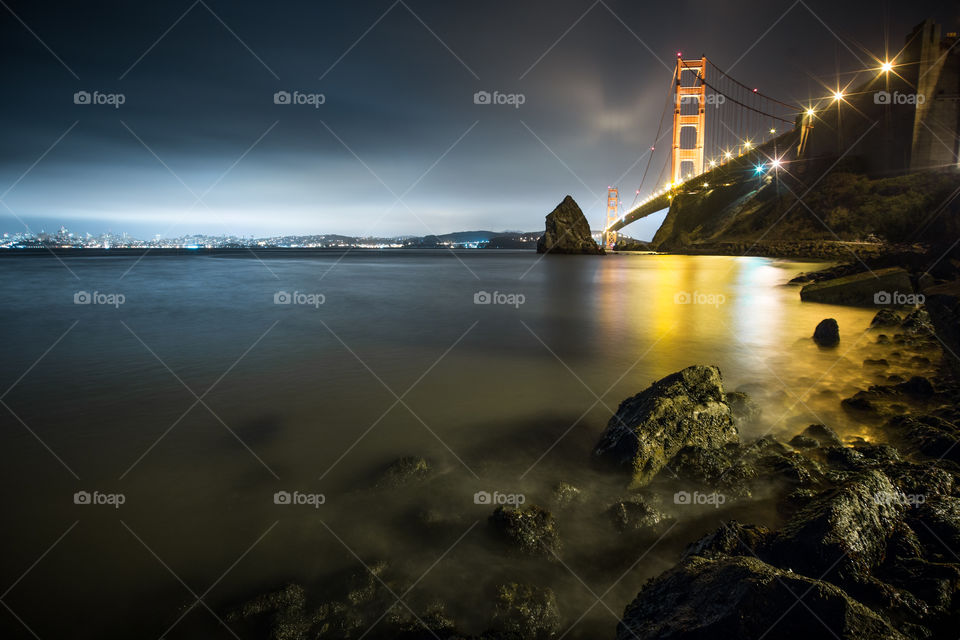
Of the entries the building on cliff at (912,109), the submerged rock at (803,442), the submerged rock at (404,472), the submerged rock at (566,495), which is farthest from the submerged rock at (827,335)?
the building on cliff at (912,109)

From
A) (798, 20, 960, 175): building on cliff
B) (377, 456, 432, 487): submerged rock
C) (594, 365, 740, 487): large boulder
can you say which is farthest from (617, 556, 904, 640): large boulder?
(798, 20, 960, 175): building on cliff

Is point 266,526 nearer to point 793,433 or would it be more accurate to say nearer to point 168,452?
point 168,452

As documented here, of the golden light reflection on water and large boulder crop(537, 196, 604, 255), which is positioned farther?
large boulder crop(537, 196, 604, 255)

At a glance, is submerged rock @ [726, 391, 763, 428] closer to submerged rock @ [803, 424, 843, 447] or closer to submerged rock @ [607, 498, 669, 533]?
submerged rock @ [803, 424, 843, 447]

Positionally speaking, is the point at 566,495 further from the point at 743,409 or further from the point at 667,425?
the point at 743,409

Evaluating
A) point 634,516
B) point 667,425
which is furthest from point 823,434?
point 634,516

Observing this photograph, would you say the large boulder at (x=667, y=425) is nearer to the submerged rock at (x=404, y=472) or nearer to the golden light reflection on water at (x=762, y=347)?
the golden light reflection on water at (x=762, y=347)

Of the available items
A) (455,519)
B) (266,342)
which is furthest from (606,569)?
→ (266,342)
